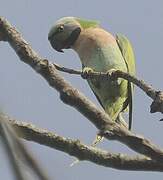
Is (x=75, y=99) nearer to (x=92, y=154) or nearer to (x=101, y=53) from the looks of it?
(x=92, y=154)

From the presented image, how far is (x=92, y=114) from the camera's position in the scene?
174 centimetres

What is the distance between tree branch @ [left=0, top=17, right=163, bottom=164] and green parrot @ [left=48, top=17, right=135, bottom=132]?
1.26m

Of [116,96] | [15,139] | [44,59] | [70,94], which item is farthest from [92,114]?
[116,96]

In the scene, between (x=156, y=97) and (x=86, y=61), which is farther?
(x=86, y=61)

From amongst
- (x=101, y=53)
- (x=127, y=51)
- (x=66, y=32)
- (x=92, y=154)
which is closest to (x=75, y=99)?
(x=92, y=154)

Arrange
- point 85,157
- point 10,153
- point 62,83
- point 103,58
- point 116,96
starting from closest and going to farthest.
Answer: point 10,153 < point 85,157 < point 62,83 < point 116,96 < point 103,58

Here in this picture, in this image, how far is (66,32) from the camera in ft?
15.6

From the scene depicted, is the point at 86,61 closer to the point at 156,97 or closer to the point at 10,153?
the point at 156,97

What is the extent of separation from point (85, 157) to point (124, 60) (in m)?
2.64

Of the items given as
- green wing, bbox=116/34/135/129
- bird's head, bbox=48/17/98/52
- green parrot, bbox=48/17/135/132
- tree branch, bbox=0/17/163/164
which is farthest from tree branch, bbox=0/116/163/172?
bird's head, bbox=48/17/98/52

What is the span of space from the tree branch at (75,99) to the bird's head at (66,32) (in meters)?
2.69

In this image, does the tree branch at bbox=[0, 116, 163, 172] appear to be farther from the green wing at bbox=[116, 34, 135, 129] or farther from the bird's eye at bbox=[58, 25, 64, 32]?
the bird's eye at bbox=[58, 25, 64, 32]

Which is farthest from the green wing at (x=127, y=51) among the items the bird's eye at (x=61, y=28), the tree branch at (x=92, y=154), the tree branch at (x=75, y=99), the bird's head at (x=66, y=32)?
the tree branch at (x=92, y=154)

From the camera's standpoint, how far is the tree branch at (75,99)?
1.62m
